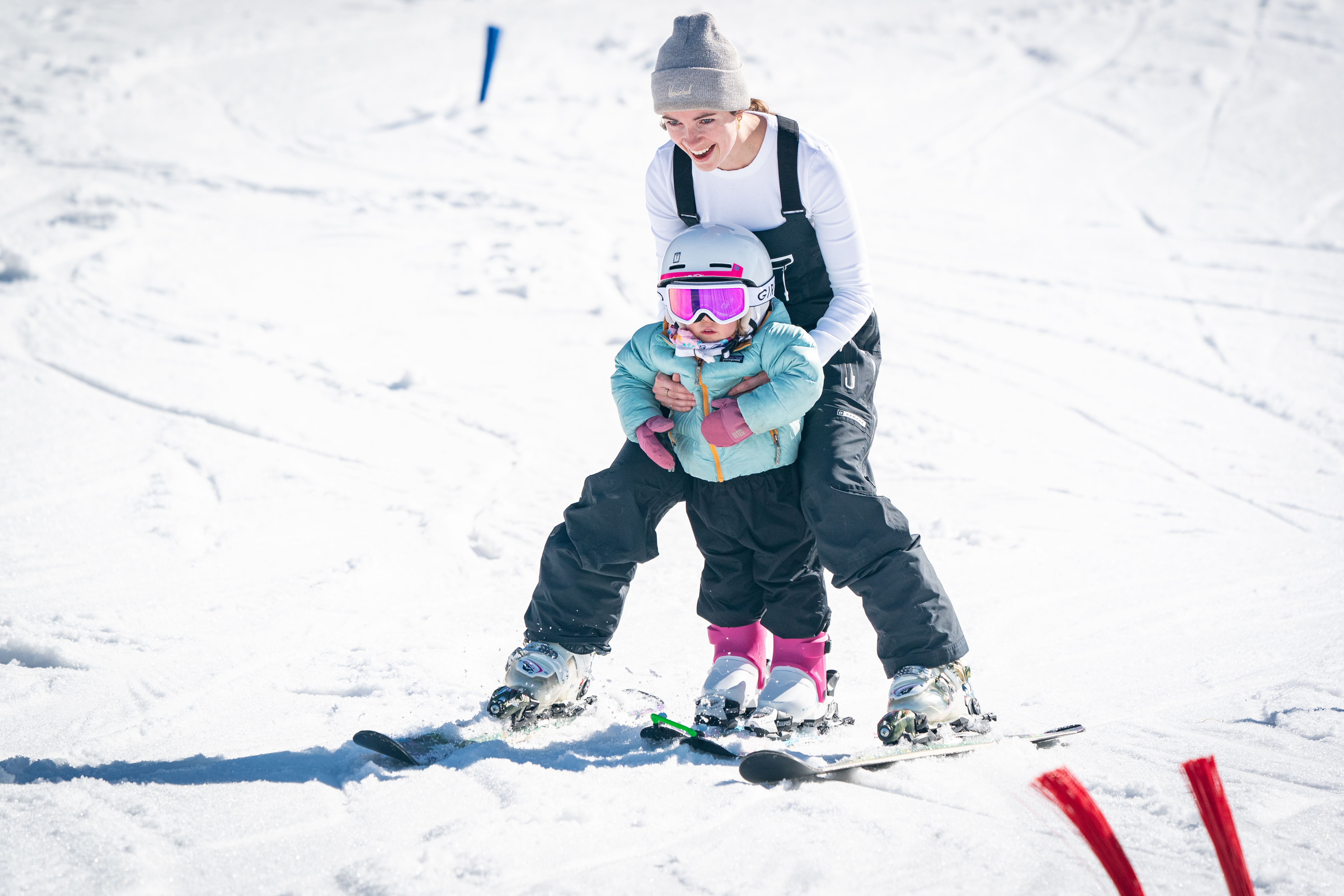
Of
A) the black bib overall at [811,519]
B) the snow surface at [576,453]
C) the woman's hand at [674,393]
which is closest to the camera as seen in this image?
the snow surface at [576,453]

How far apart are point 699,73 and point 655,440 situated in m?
0.93

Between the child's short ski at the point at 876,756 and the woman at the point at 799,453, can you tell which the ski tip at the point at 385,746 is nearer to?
the woman at the point at 799,453

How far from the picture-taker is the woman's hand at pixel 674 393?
2.55 meters

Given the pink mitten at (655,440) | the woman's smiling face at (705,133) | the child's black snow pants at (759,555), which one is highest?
the woman's smiling face at (705,133)

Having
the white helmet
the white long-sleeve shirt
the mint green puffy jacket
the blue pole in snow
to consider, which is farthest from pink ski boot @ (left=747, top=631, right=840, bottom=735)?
the blue pole in snow

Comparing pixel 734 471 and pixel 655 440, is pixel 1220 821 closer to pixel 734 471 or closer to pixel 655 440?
pixel 734 471

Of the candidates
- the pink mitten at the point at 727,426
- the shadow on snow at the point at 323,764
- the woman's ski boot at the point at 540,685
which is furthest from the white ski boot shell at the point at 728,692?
the pink mitten at the point at 727,426

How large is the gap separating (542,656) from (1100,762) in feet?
4.58

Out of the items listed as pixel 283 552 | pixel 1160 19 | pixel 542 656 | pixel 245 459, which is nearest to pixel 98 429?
pixel 245 459

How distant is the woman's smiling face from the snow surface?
4.97ft

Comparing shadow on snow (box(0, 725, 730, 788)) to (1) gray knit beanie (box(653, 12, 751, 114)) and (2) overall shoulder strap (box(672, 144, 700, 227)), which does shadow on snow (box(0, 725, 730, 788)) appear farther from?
(1) gray knit beanie (box(653, 12, 751, 114))

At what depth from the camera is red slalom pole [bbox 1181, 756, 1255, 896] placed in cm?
192

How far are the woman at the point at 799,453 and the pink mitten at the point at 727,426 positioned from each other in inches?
3.3

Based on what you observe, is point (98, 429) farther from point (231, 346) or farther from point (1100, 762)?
point (1100, 762)
